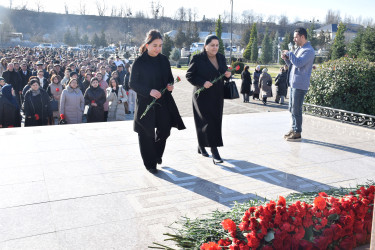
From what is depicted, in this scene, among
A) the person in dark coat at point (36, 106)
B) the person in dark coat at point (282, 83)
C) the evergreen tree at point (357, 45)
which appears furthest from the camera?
the evergreen tree at point (357, 45)

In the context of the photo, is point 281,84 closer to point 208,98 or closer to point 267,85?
point 267,85

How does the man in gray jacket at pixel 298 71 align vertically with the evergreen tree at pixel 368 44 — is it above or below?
below

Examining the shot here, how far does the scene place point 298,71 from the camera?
604cm

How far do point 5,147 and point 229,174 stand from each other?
3581mm

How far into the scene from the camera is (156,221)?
3.20m

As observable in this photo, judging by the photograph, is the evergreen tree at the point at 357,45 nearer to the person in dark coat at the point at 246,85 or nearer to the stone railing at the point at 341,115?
the person in dark coat at the point at 246,85

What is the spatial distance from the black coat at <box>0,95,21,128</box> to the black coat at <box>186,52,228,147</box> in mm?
4247

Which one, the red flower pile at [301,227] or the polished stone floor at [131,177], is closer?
the red flower pile at [301,227]

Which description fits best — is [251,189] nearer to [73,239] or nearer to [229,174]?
[229,174]

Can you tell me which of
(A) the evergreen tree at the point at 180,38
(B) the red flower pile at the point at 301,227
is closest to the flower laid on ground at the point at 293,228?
(B) the red flower pile at the point at 301,227

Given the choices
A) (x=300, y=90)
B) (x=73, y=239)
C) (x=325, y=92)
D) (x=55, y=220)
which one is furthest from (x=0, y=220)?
(x=325, y=92)

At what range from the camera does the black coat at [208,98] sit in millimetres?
4871

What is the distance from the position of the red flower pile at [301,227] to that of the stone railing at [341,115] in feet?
17.1

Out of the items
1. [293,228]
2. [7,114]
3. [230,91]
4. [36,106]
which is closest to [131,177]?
[230,91]
